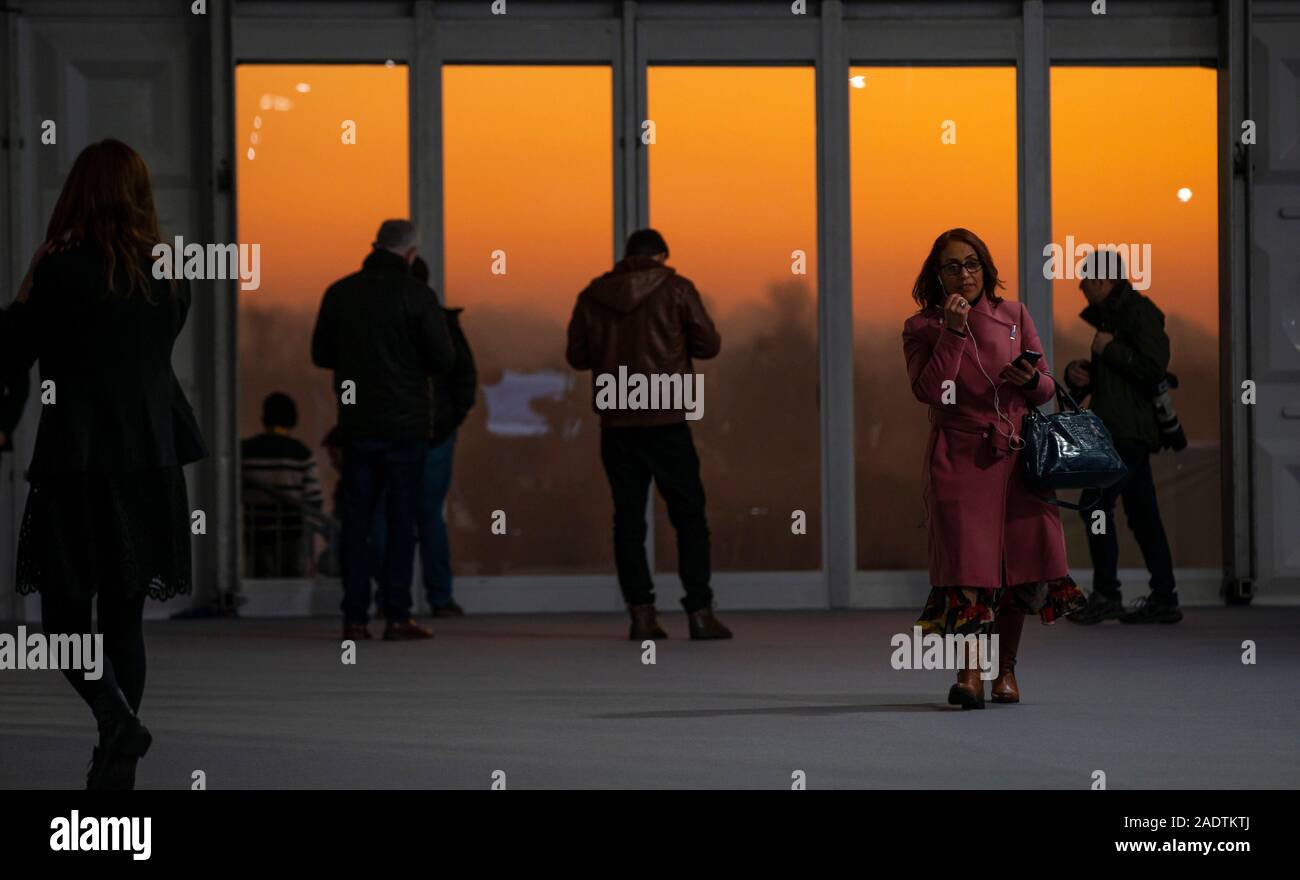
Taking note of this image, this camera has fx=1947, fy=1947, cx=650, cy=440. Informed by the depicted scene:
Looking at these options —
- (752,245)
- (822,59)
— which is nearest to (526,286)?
(752,245)

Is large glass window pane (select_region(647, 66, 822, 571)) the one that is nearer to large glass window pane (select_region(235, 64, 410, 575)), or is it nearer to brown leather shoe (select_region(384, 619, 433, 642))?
large glass window pane (select_region(235, 64, 410, 575))

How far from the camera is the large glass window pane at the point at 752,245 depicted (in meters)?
11.2

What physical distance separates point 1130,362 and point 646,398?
2462 mm

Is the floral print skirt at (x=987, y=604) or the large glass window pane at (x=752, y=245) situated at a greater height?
the large glass window pane at (x=752, y=245)

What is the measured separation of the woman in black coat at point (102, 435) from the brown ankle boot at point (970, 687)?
2756mm

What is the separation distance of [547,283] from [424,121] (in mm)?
1152

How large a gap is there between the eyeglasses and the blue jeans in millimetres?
4512

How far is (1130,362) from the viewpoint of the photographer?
31.6 feet

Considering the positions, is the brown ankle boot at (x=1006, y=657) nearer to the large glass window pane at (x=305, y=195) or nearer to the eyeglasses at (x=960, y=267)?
the eyeglasses at (x=960, y=267)

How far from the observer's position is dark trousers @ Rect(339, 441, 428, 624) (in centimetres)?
923

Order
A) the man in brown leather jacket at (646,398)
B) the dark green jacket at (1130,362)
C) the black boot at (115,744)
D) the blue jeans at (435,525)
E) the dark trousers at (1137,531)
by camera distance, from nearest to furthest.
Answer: the black boot at (115,744) < the man in brown leather jacket at (646,398) < the dark green jacket at (1130,362) < the dark trousers at (1137,531) < the blue jeans at (435,525)

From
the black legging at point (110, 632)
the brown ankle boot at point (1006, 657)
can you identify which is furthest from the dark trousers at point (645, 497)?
the black legging at point (110, 632)

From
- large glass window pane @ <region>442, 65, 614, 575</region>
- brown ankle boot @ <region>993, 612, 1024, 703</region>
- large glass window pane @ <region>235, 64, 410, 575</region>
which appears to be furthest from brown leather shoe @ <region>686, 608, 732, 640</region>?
large glass window pane @ <region>235, 64, 410, 575</region>

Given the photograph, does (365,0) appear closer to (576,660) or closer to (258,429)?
(258,429)
